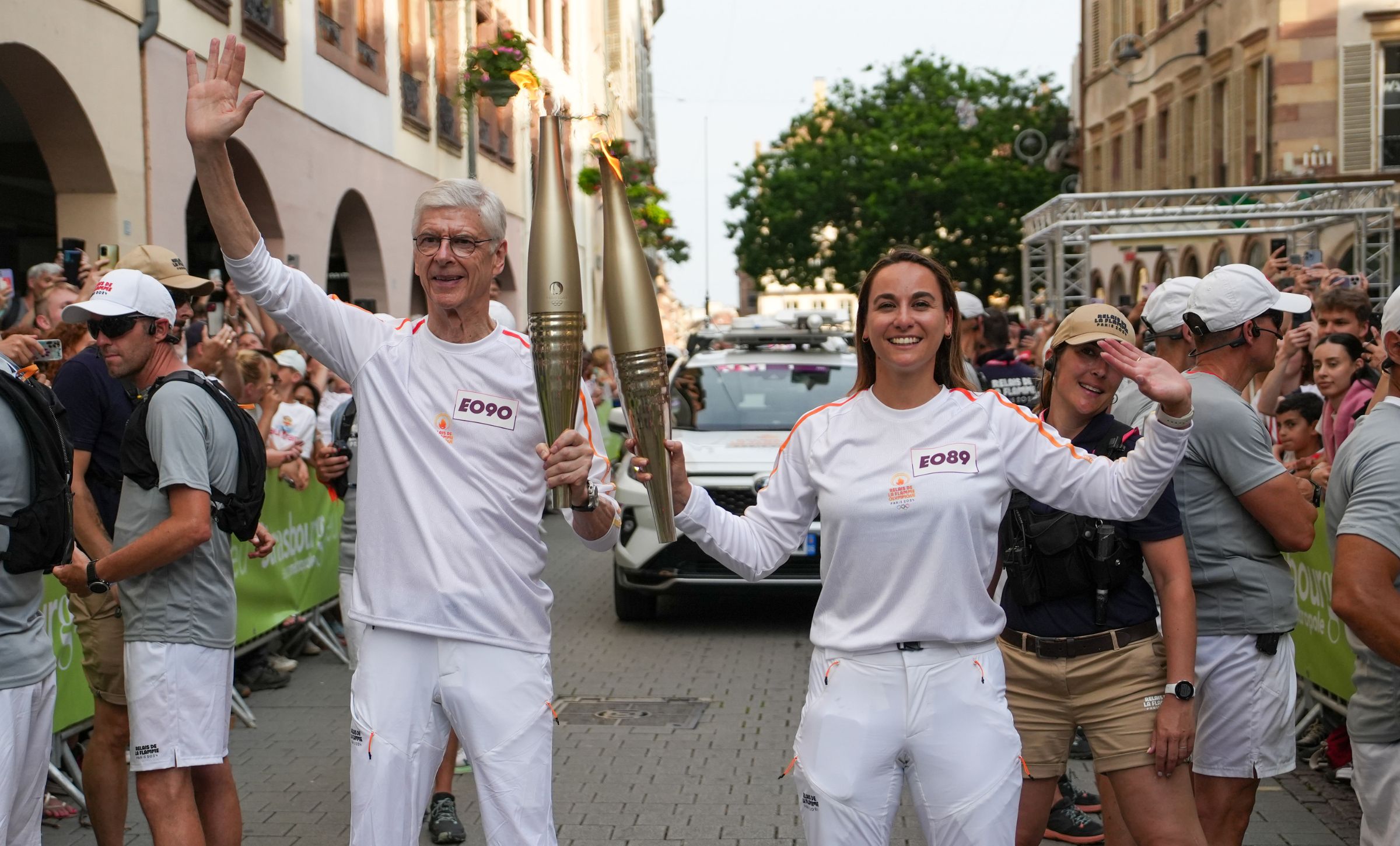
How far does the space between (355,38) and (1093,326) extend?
50.7ft

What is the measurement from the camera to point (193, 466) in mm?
4336

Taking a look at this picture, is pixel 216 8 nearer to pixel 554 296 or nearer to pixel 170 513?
pixel 170 513

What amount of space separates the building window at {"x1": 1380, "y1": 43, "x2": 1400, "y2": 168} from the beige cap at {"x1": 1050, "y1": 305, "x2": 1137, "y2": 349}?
81.7ft

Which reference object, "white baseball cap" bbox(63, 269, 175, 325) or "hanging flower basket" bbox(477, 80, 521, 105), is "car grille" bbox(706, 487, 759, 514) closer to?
"hanging flower basket" bbox(477, 80, 521, 105)

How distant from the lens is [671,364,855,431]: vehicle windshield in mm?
11078

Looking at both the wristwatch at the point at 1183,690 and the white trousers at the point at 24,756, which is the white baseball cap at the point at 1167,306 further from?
the white trousers at the point at 24,756

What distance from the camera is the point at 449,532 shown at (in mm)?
3652

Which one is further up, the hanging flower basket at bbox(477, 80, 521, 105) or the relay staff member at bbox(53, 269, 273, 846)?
the hanging flower basket at bbox(477, 80, 521, 105)

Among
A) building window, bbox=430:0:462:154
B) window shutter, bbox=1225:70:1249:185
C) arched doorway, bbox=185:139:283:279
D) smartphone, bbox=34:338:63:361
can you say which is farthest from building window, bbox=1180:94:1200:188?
smartphone, bbox=34:338:63:361

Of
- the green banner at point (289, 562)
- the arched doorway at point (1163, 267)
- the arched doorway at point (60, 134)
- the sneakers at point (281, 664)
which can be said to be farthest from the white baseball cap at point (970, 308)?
the arched doorway at point (1163, 267)

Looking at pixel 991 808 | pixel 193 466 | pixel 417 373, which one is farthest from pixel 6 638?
pixel 991 808

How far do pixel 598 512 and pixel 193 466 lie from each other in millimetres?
1415

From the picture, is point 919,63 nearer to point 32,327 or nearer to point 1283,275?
point 1283,275

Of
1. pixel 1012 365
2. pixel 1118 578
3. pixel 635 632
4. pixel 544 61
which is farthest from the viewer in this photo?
pixel 544 61
